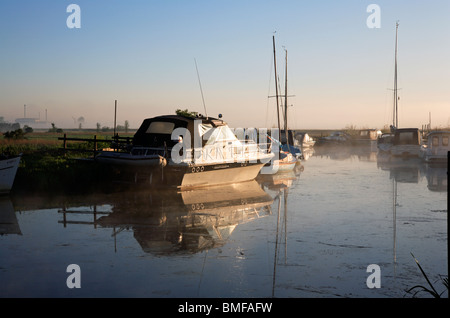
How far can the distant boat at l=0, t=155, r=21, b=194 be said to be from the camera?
17.3m

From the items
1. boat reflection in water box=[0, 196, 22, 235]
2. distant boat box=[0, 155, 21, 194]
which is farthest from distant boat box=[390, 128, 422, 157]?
boat reflection in water box=[0, 196, 22, 235]

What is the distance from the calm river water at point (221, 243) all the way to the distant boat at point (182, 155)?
856 mm

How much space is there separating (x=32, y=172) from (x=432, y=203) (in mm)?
14987

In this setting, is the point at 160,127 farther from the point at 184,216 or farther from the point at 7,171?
the point at 184,216

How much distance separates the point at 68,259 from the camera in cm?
965

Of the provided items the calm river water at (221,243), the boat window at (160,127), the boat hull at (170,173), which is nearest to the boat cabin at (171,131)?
the boat window at (160,127)

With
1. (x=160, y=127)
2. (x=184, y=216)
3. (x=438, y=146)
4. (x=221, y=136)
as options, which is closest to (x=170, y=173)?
(x=160, y=127)

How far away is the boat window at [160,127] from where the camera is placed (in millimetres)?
20906

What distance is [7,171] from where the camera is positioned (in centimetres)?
1742

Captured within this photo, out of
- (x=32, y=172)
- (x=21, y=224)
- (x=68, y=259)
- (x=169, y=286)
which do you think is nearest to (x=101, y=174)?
(x=32, y=172)

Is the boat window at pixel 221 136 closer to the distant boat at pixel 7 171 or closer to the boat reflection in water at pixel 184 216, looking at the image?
the boat reflection in water at pixel 184 216

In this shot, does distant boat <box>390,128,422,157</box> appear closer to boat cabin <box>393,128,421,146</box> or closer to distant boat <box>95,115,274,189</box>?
boat cabin <box>393,128,421,146</box>

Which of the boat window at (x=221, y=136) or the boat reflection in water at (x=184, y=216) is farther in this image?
the boat window at (x=221, y=136)

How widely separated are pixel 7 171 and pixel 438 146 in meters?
28.5
